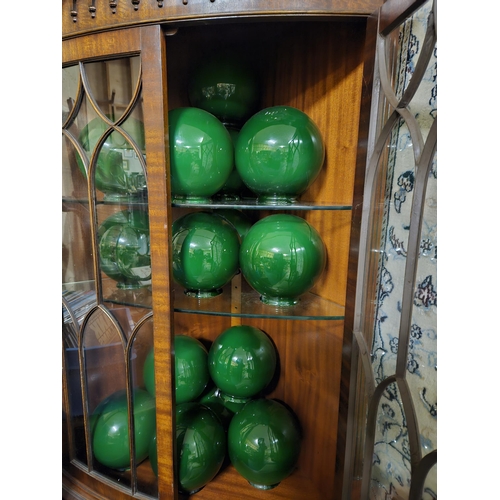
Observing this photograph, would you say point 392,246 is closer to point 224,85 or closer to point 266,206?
point 266,206

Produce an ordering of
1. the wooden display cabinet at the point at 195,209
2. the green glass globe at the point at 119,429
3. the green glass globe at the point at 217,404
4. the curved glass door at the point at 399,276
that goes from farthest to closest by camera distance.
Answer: the green glass globe at the point at 217,404, the green glass globe at the point at 119,429, the wooden display cabinet at the point at 195,209, the curved glass door at the point at 399,276

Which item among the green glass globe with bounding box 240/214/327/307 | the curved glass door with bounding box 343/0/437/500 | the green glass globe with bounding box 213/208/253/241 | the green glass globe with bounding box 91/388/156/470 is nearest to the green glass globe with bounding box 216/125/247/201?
the green glass globe with bounding box 213/208/253/241

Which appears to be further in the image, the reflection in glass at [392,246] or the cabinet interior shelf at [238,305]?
the cabinet interior shelf at [238,305]

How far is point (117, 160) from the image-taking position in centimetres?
62

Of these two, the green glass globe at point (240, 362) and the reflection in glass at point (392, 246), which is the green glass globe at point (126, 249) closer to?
the green glass globe at point (240, 362)

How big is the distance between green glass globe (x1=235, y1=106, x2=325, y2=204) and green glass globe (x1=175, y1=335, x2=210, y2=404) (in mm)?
387

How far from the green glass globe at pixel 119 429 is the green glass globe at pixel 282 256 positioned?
314 millimetres

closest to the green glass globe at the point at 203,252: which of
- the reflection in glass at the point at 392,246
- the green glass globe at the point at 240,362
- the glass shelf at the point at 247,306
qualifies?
the glass shelf at the point at 247,306

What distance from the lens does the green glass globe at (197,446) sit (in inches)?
28.4

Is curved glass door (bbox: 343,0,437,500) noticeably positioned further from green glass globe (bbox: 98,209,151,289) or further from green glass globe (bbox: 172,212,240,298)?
green glass globe (bbox: 98,209,151,289)

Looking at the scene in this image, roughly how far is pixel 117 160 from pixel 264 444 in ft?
2.10

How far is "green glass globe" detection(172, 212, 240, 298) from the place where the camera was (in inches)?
25.4
